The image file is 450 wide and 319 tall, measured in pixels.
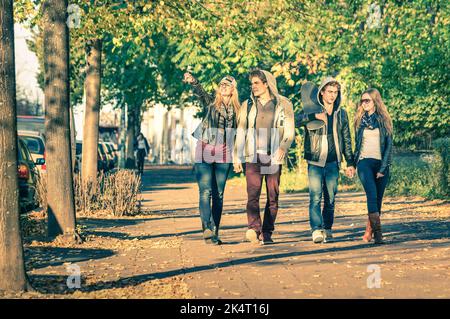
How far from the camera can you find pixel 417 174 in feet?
77.6

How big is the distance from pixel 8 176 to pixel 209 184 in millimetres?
4347

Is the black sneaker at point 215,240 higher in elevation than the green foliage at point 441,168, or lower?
lower

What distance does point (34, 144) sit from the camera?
28.3 m

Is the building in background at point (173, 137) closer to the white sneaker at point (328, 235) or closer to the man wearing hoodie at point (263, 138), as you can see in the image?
the white sneaker at point (328, 235)

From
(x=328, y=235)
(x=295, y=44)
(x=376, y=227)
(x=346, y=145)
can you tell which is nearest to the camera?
(x=376, y=227)

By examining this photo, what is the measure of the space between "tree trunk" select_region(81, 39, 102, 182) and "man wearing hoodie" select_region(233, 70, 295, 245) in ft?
26.2

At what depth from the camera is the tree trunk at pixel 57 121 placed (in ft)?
44.0

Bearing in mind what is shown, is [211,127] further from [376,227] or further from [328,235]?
[376,227]

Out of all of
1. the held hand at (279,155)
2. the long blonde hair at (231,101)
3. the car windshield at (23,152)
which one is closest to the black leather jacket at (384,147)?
the held hand at (279,155)

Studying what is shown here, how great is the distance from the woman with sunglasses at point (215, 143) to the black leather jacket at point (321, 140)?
2.86 ft

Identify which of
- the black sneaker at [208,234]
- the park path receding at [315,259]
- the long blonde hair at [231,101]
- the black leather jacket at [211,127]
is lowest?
the park path receding at [315,259]

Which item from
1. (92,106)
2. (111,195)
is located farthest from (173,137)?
(111,195)

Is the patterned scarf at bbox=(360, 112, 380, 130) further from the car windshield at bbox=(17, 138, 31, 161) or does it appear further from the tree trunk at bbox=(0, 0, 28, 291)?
the car windshield at bbox=(17, 138, 31, 161)
